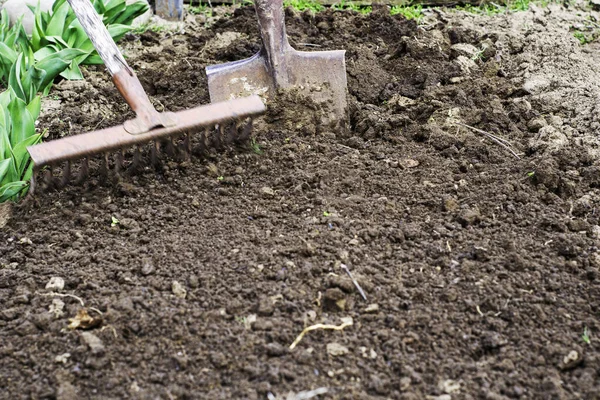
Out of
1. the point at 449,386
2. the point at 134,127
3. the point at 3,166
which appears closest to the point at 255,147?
the point at 134,127

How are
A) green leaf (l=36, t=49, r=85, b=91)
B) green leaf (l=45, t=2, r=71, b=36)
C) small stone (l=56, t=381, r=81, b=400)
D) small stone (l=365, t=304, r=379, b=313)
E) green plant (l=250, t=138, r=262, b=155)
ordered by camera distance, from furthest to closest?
green leaf (l=45, t=2, r=71, b=36)
green leaf (l=36, t=49, r=85, b=91)
green plant (l=250, t=138, r=262, b=155)
small stone (l=365, t=304, r=379, b=313)
small stone (l=56, t=381, r=81, b=400)

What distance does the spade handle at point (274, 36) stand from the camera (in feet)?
10.7

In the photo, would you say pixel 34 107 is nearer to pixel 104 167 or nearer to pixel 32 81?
pixel 32 81

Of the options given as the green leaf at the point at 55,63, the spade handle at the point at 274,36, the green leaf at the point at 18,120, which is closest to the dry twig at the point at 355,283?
the spade handle at the point at 274,36

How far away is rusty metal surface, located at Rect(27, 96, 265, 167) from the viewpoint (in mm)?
2635

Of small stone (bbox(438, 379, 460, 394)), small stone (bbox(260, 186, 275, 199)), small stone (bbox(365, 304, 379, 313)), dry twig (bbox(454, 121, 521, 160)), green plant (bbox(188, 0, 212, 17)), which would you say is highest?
green plant (bbox(188, 0, 212, 17))

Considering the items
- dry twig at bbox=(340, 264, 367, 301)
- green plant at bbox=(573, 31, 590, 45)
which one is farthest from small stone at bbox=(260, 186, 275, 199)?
green plant at bbox=(573, 31, 590, 45)

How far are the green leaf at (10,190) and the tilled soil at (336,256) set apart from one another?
0.36 feet

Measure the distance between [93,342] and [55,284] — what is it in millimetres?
383

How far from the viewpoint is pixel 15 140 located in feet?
10.2

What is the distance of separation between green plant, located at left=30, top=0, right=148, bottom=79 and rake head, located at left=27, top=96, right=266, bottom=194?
0.97m


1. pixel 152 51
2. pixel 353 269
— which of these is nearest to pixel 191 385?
pixel 353 269

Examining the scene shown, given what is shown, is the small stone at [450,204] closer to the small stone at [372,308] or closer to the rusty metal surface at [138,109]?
the small stone at [372,308]

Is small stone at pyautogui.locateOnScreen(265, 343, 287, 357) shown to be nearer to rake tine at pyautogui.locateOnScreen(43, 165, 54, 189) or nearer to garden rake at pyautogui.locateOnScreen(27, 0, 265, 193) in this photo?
garden rake at pyautogui.locateOnScreen(27, 0, 265, 193)
